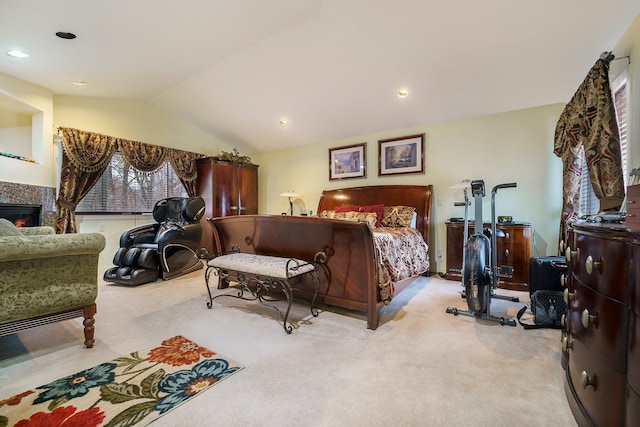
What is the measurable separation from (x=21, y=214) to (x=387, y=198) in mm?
5181

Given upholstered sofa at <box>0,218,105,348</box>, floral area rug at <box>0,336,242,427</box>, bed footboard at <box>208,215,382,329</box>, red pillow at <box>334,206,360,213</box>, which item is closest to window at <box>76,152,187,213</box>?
upholstered sofa at <box>0,218,105,348</box>

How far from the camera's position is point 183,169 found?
18.3ft

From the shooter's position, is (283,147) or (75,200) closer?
(75,200)

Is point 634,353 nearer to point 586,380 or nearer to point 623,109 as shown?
point 586,380

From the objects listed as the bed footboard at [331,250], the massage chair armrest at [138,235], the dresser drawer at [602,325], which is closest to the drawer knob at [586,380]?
the dresser drawer at [602,325]

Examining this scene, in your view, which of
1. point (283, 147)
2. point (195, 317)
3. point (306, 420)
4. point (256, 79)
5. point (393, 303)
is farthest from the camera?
point (283, 147)

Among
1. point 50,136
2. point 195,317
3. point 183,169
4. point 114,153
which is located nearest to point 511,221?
point 195,317

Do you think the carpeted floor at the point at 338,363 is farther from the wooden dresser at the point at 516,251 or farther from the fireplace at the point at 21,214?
the fireplace at the point at 21,214

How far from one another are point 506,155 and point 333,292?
10.8ft

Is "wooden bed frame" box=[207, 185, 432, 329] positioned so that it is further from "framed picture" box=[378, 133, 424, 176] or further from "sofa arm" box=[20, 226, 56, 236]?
"framed picture" box=[378, 133, 424, 176]

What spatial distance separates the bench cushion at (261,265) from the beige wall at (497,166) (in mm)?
2919

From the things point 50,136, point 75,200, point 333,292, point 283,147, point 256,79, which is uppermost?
point 256,79

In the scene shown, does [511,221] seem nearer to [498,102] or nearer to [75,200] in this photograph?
[498,102]

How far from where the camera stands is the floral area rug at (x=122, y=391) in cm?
134
